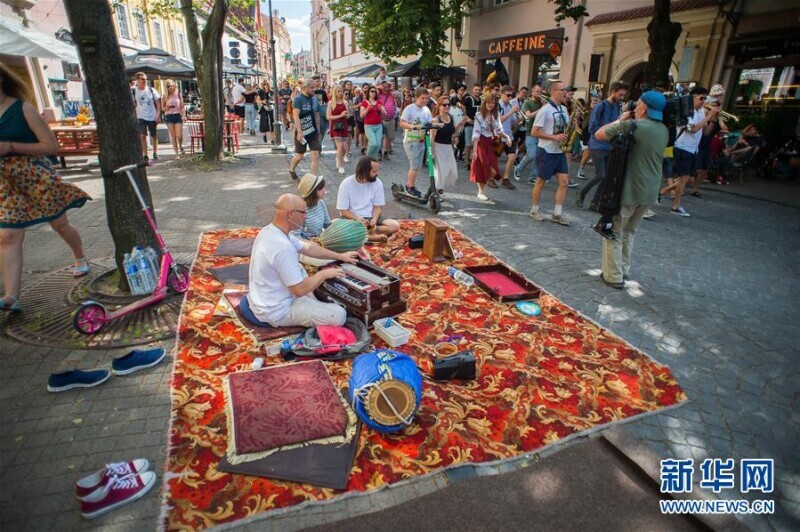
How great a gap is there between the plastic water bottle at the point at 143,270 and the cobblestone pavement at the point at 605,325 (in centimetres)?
105

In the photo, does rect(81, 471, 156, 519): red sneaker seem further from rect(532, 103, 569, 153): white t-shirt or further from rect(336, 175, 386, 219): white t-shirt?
rect(532, 103, 569, 153): white t-shirt

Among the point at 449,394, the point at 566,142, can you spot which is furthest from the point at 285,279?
the point at 566,142

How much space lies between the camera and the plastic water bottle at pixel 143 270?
15.4ft

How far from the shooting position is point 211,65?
11.6 metres

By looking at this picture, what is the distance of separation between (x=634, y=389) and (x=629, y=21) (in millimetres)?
15344

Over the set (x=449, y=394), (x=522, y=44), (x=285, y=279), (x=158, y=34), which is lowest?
(x=449, y=394)

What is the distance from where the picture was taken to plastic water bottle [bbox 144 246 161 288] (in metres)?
4.78

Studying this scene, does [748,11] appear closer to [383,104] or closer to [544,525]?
[383,104]

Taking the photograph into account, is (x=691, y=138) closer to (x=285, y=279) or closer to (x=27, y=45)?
(x=285, y=279)

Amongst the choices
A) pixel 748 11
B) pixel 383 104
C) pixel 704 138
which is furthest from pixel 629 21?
pixel 383 104

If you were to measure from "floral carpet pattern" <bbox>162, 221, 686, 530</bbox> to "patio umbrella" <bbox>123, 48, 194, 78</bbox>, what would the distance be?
41.9ft

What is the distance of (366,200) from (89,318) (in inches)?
143

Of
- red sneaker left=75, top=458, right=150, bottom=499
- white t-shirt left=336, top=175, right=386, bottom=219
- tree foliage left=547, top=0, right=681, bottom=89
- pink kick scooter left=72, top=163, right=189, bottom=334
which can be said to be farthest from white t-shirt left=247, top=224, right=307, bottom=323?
tree foliage left=547, top=0, right=681, bottom=89

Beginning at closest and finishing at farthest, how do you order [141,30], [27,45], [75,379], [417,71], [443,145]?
[75,379] → [443,145] → [27,45] → [417,71] → [141,30]
